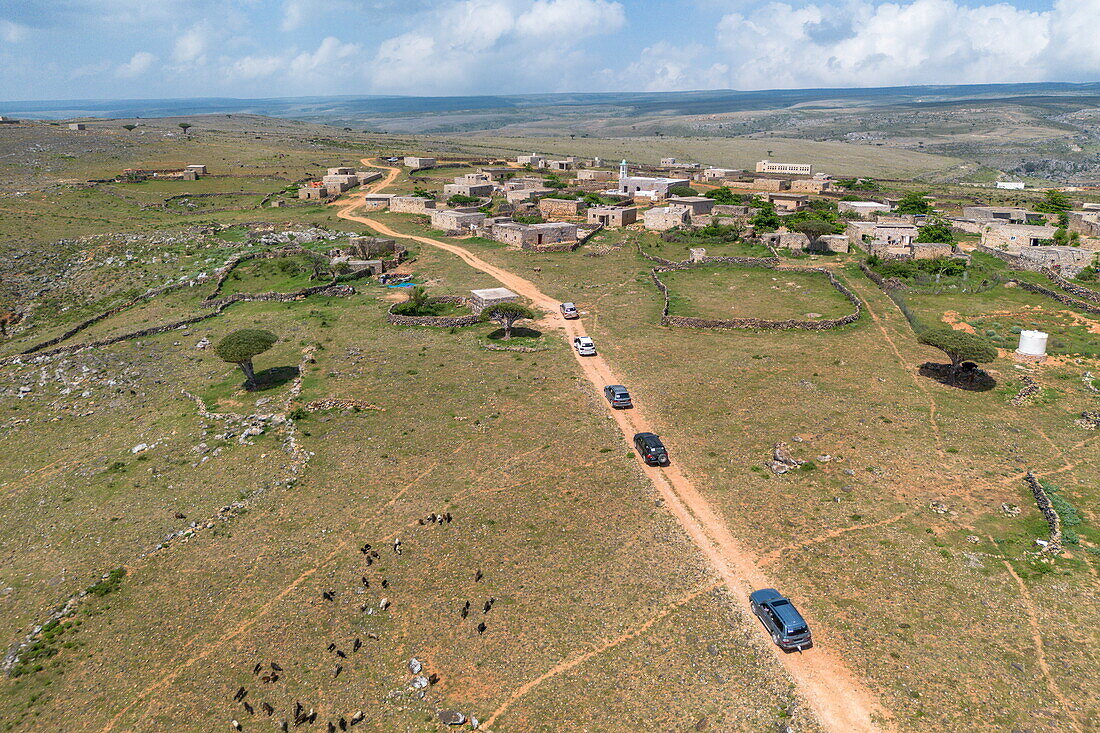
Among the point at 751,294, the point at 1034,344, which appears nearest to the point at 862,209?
the point at 751,294

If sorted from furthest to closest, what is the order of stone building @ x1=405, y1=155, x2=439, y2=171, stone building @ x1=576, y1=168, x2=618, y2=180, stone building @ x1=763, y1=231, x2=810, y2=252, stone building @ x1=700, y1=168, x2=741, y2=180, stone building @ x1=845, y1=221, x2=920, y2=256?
stone building @ x1=405, y1=155, x2=439, y2=171 → stone building @ x1=700, y1=168, x2=741, y2=180 → stone building @ x1=576, y1=168, x2=618, y2=180 → stone building @ x1=763, y1=231, x2=810, y2=252 → stone building @ x1=845, y1=221, x2=920, y2=256

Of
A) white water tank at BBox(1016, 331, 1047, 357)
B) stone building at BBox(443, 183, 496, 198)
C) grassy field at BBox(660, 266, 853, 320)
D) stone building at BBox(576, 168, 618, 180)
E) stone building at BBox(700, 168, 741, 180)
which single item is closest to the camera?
white water tank at BBox(1016, 331, 1047, 357)

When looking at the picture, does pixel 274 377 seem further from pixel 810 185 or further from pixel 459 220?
pixel 810 185

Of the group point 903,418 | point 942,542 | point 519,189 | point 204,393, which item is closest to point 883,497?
point 942,542

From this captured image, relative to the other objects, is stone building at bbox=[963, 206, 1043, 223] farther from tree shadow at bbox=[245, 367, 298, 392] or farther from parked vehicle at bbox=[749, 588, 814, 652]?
tree shadow at bbox=[245, 367, 298, 392]

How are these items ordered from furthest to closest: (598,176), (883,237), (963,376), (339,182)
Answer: (598,176) < (339,182) < (883,237) < (963,376)

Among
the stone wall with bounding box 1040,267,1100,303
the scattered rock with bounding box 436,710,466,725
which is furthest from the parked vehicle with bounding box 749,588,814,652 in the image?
the stone wall with bounding box 1040,267,1100,303

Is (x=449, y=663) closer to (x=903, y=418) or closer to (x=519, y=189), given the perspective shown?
(x=903, y=418)
